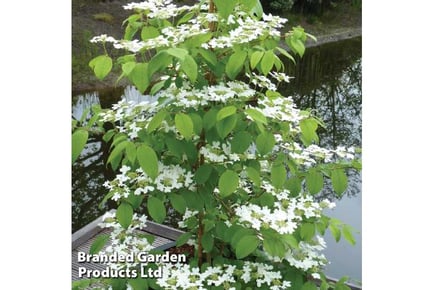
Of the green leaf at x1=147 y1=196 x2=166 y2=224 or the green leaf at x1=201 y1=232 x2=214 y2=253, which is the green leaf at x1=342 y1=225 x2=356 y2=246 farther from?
the green leaf at x1=147 y1=196 x2=166 y2=224

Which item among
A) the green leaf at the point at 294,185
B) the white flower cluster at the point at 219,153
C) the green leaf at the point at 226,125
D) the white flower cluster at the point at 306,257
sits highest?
the green leaf at the point at 226,125

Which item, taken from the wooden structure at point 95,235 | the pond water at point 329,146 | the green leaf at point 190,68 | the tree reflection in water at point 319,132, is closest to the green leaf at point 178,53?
the green leaf at point 190,68

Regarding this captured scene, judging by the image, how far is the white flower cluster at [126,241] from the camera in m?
1.42

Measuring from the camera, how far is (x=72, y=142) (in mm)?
1250

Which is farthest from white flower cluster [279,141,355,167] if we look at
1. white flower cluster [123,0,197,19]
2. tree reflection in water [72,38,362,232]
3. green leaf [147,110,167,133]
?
tree reflection in water [72,38,362,232]

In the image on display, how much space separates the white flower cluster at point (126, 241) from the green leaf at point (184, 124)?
36 cm

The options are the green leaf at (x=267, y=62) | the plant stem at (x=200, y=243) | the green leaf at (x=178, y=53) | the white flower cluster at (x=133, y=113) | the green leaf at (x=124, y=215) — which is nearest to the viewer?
the green leaf at (x=178, y=53)

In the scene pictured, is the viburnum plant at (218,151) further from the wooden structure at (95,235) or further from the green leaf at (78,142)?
the wooden structure at (95,235)

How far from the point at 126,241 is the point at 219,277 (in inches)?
11.4

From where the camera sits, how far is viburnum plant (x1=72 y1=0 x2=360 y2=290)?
3.94 ft

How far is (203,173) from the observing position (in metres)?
1.31

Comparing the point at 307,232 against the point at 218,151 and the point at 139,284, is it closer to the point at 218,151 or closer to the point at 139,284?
the point at 218,151

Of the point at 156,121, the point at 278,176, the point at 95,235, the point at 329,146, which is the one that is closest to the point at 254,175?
the point at 278,176

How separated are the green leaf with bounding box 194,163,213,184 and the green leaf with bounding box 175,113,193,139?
175 mm
